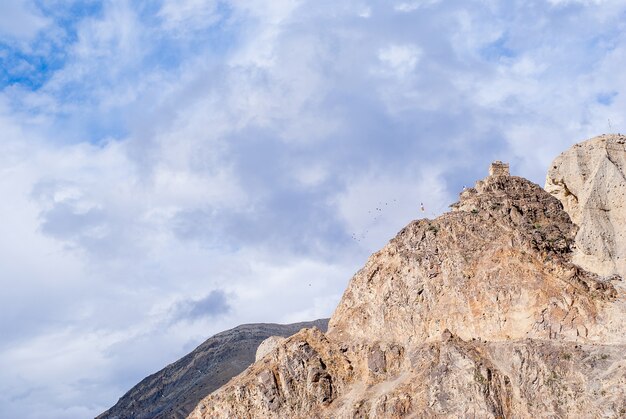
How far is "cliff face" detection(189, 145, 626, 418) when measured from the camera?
9194 centimetres

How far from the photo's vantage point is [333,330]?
A: 382 ft

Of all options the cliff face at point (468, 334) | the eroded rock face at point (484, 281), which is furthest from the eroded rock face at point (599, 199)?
the cliff face at point (468, 334)

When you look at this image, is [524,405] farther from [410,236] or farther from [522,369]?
[410,236]

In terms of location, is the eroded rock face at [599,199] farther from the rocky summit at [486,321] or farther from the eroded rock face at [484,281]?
the eroded rock face at [484,281]

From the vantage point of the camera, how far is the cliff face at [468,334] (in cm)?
9194

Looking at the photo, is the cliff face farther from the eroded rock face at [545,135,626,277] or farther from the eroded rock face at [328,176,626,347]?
the eroded rock face at [545,135,626,277]

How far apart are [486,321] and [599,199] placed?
71.2ft

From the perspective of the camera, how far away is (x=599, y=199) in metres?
108

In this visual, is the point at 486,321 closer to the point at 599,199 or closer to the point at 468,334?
the point at 468,334

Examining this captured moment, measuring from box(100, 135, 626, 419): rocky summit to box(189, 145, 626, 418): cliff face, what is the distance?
0.15 m

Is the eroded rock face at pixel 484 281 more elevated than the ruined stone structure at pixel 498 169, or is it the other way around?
the ruined stone structure at pixel 498 169

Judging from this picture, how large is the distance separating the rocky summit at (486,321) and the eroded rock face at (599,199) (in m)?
0.15

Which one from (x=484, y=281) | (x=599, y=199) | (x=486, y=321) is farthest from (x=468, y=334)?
(x=599, y=199)

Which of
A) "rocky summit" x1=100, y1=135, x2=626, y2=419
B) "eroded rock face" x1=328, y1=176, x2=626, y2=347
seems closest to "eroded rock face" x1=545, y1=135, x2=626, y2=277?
"rocky summit" x1=100, y1=135, x2=626, y2=419
